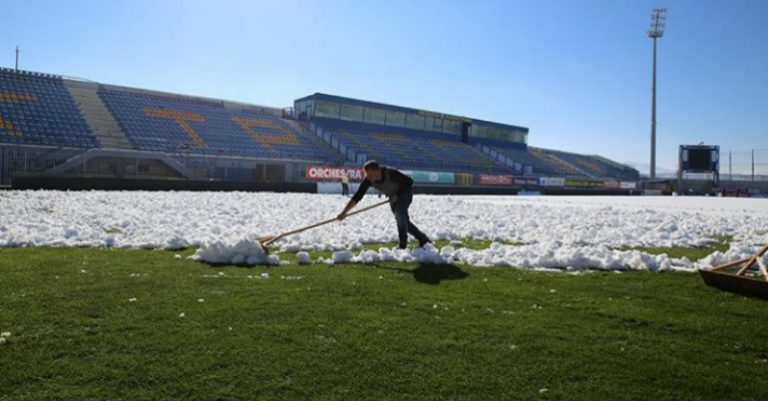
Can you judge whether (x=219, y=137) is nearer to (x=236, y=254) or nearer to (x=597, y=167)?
(x=236, y=254)

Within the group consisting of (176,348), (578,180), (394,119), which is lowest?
(176,348)

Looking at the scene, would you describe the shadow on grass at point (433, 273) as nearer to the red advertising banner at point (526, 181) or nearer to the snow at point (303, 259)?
the snow at point (303, 259)

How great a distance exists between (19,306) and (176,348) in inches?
68.6

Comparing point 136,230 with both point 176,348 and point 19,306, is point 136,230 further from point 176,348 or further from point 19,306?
point 176,348

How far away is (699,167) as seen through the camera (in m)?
51.3

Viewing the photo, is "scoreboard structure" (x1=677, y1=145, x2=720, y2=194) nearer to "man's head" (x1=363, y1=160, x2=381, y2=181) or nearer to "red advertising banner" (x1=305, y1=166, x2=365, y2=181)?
"red advertising banner" (x1=305, y1=166, x2=365, y2=181)

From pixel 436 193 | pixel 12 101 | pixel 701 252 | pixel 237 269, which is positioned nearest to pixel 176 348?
pixel 237 269

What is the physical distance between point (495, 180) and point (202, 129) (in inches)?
A: 979

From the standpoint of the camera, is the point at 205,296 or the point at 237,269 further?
the point at 237,269

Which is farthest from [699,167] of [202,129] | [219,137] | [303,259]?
[303,259]

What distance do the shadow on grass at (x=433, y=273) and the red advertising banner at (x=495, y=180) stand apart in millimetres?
41232

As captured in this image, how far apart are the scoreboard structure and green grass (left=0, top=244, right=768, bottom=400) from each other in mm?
52398

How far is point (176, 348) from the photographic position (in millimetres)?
3459

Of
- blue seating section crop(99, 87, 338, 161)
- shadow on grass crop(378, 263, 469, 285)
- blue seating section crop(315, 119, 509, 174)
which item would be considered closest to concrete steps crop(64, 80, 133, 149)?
blue seating section crop(99, 87, 338, 161)
